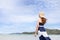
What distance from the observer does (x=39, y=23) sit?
8906mm

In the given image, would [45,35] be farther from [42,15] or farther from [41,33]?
[42,15]

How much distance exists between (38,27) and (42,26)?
0.59 ft

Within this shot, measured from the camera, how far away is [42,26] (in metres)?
8.95

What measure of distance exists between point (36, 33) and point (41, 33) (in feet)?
1.14

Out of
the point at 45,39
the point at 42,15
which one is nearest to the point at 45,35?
the point at 45,39

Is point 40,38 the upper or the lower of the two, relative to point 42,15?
lower

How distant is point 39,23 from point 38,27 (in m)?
0.15

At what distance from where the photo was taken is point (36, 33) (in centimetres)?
866

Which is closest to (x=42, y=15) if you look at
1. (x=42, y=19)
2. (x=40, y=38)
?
(x=42, y=19)

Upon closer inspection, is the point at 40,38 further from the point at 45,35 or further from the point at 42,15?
the point at 42,15

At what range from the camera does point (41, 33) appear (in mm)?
8953

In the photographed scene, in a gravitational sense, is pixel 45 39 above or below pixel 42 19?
below

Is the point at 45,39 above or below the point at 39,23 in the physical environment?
below

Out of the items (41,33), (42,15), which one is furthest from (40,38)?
(42,15)
